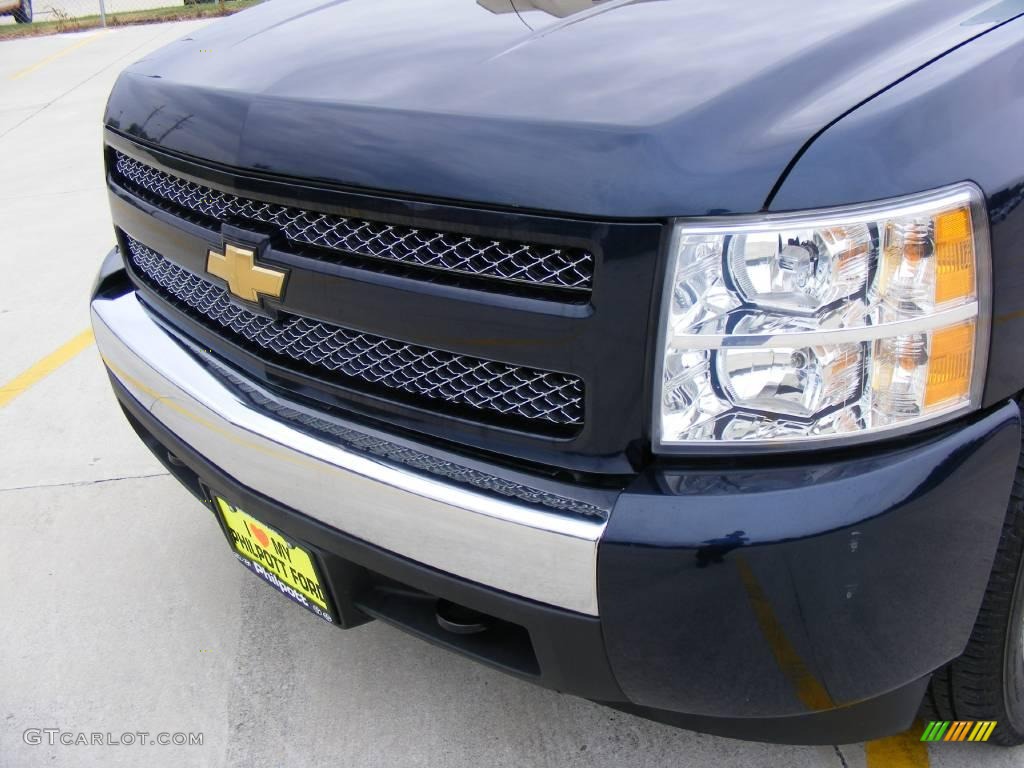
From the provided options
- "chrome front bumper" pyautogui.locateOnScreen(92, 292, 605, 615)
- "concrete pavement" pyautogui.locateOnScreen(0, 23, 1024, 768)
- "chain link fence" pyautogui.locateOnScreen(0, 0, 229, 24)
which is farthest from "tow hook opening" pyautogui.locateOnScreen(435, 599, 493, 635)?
"chain link fence" pyautogui.locateOnScreen(0, 0, 229, 24)

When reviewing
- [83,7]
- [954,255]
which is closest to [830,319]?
[954,255]

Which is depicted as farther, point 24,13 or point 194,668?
point 24,13

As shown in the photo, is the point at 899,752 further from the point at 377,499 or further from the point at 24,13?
the point at 24,13

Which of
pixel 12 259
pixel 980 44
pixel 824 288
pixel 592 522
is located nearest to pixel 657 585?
pixel 592 522

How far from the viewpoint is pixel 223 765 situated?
7.20 ft

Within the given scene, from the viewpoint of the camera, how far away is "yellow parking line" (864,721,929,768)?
2020 millimetres

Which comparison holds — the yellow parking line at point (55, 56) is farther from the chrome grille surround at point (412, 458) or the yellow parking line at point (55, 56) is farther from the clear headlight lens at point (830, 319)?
the clear headlight lens at point (830, 319)

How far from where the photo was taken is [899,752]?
6.73 ft

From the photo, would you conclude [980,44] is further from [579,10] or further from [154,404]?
[154,404]

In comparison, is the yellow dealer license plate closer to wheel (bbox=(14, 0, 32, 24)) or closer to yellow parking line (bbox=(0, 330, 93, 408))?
yellow parking line (bbox=(0, 330, 93, 408))

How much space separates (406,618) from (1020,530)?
1.07 m

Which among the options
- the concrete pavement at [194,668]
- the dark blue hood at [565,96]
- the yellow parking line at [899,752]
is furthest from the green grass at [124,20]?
the yellow parking line at [899,752]

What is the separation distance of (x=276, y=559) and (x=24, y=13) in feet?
55.1

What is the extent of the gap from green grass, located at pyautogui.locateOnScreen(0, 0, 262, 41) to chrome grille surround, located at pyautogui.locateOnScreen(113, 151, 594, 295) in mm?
13318
